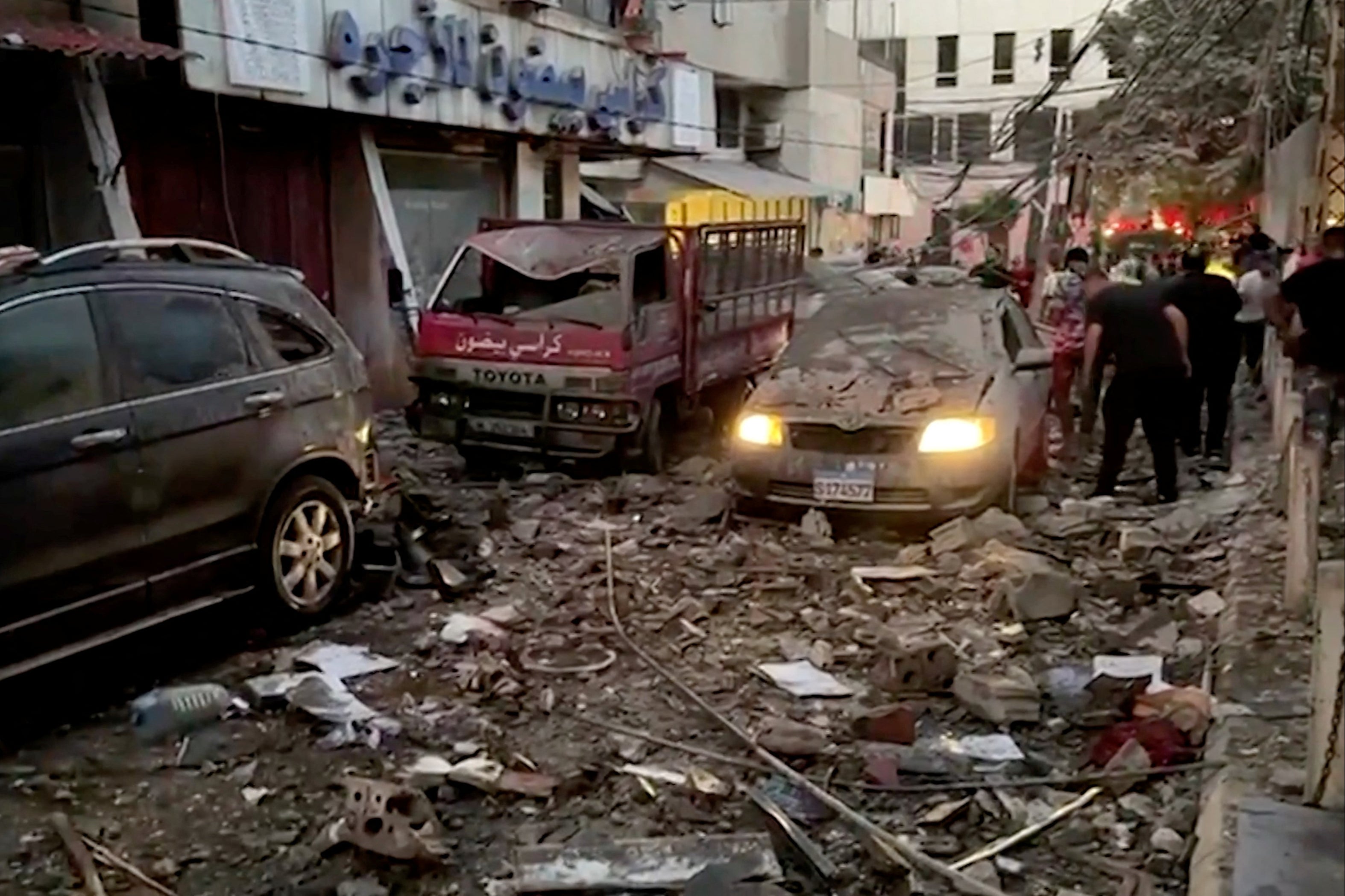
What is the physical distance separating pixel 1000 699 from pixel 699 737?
50.4 inches

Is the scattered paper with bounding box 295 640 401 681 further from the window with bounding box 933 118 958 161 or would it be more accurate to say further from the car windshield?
the window with bounding box 933 118 958 161

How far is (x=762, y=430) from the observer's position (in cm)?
877

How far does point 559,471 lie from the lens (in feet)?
35.9

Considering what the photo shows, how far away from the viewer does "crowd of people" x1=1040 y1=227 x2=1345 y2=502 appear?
7789mm

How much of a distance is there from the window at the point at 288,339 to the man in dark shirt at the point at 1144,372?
5.43 m

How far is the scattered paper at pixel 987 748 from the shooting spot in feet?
17.0

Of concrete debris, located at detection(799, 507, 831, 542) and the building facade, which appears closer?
concrete debris, located at detection(799, 507, 831, 542)

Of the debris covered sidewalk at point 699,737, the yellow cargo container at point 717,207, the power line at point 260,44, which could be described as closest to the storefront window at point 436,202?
the power line at point 260,44

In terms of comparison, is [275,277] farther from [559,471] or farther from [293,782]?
[559,471]

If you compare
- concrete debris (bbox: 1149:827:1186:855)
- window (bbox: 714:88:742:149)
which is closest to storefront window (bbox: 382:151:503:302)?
concrete debris (bbox: 1149:827:1186:855)

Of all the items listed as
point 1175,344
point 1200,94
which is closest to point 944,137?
point 1200,94

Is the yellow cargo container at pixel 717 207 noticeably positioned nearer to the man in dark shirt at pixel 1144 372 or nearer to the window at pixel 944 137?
the man in dark shirt at pixel 1144 372

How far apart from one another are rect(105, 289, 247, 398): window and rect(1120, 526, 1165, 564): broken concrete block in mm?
5229

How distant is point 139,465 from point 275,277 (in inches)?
62.3
